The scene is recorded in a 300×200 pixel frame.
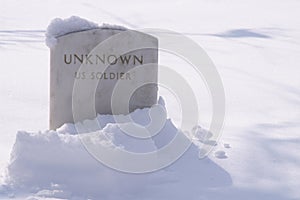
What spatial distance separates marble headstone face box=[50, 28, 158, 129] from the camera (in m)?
4.21

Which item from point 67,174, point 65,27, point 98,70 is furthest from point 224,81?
point 67,174

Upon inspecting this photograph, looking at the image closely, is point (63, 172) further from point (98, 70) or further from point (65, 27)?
point (65, 27)

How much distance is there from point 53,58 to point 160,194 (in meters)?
1.41

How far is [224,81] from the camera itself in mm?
6922

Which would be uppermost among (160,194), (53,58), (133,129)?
(53,58)

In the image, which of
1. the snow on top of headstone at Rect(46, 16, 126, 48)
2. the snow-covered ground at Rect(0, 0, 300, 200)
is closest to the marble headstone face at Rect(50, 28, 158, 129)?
the snow on top of headstone at Rect(46, 16, 126, 48)

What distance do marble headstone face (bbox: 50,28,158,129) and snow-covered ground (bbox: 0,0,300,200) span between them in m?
0.54

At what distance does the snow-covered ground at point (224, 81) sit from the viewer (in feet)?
11.9

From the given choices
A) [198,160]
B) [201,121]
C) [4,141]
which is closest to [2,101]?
[4,141]

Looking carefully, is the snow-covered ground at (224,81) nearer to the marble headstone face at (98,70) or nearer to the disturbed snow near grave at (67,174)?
the disturbed snow near grave at (67,174)

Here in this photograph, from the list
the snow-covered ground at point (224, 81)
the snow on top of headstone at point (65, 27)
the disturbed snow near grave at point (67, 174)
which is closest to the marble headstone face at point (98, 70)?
the snow on top of headstone at point (65, 27)

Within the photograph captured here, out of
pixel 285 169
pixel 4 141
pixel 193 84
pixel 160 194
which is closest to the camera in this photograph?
pixel 160 194

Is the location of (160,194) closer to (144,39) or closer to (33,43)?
(144,39)

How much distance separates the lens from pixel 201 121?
5016 millimetres
